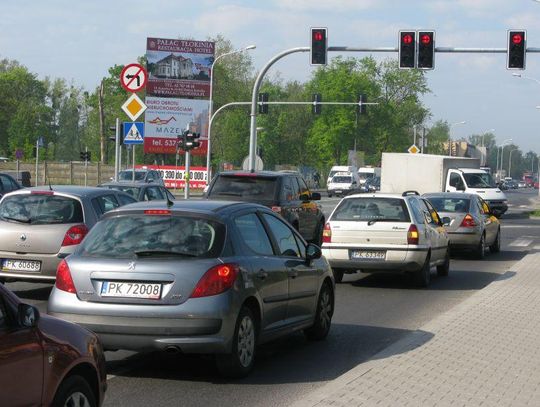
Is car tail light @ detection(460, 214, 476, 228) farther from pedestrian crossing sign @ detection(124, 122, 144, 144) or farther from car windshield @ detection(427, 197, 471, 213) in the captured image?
pedestrian crossing sign @ detection(124, 122, 144, 144)

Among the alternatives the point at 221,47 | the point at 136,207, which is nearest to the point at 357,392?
the point at 136,207

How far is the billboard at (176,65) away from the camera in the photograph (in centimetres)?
6781

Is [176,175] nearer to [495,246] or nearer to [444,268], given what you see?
[495,246]

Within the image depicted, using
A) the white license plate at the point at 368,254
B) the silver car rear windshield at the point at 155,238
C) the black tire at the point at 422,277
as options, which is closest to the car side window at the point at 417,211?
the black tire at the point at 422,277

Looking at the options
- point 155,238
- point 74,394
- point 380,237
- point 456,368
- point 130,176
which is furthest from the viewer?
point 130,176

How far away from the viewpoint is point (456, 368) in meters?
8.86

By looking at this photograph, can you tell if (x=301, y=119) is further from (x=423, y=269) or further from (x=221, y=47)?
(x=423, y=269)

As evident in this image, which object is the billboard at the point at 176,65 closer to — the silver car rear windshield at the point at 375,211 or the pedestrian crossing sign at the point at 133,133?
the pedestrian crossing sign at the point at 133,133

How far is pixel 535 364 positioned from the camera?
364 inches

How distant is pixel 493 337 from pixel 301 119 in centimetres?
11148

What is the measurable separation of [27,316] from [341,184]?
2893 inches

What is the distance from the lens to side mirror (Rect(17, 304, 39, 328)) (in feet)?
17.3

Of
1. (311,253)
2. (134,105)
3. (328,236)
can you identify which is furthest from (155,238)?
(134,105)

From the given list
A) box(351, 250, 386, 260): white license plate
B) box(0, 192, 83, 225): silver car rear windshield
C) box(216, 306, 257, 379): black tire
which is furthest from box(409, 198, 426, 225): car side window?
box(216, 306, 257, 379): black tire
